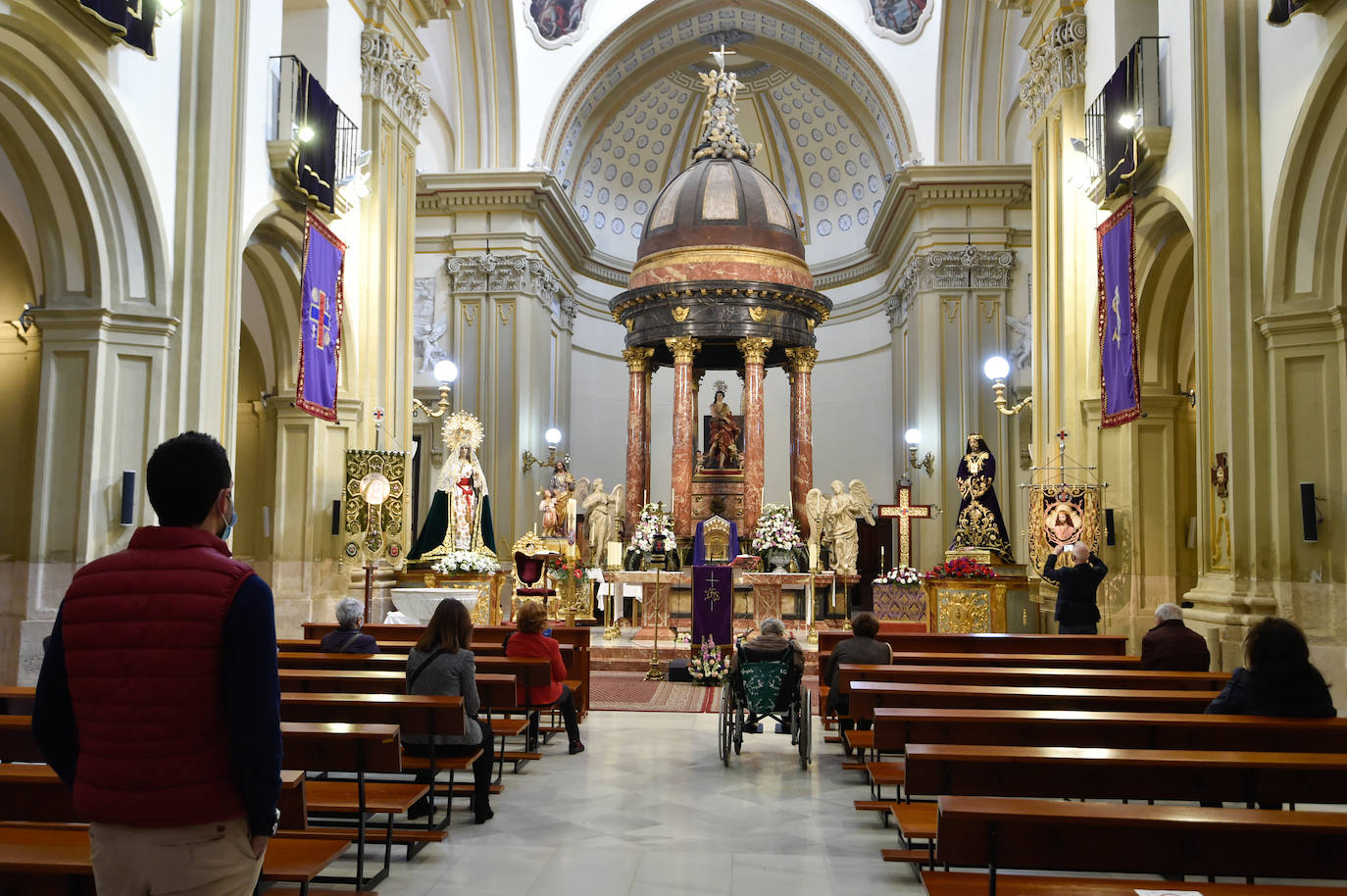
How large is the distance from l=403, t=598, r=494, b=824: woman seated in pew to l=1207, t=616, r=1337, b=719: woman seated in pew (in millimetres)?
4042

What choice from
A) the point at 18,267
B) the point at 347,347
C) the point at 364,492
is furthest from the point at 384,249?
the point at 18,267

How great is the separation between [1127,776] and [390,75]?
14086 mm

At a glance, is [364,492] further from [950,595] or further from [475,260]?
[475,260]

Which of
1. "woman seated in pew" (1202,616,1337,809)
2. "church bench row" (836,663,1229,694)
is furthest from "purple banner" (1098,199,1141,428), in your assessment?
"woman seated in pew" (1202,616,1337,809)

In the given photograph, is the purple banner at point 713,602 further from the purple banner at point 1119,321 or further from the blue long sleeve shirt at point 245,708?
the blue long sleeve shirt at point 245,708

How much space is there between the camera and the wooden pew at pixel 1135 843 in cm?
344

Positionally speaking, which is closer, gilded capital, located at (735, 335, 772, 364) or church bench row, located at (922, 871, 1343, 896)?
church bench row, located at (922, 871, 1343, 896)

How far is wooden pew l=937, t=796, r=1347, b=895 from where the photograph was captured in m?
3.44

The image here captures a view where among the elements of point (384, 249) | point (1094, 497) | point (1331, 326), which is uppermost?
point (384, 249)

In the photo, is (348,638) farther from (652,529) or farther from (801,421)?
(801,421)

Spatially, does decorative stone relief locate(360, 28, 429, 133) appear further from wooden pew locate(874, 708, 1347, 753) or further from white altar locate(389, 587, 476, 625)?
wooden pew locate(874, 708, 1347, 753)

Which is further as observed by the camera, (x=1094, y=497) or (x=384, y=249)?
(x=384, y=249)

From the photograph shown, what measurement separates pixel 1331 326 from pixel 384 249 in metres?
11.4

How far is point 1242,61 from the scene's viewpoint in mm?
9836
